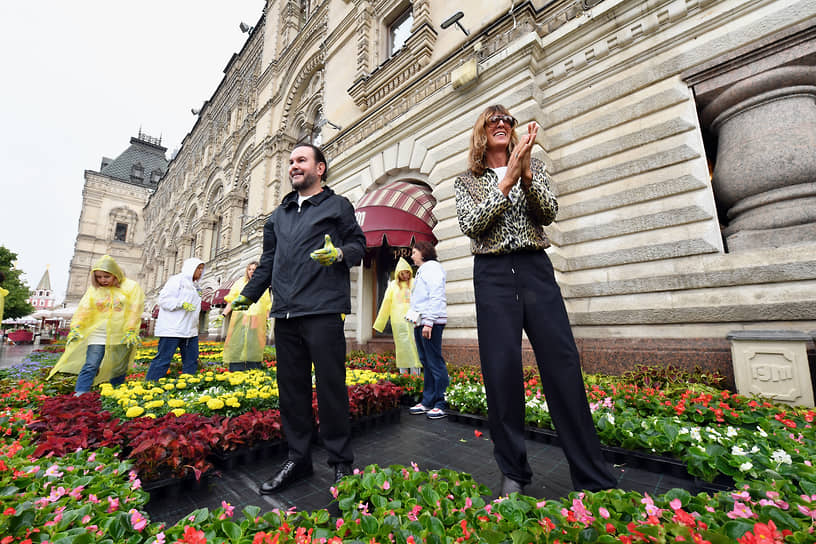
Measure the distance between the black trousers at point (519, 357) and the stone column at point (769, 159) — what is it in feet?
14.7

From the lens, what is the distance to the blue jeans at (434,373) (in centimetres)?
444

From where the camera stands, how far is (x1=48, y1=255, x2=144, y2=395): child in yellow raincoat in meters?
4.68

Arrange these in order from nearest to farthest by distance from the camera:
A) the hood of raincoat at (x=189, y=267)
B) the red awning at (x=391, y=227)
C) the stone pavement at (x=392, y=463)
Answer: the stone pavement at (x=392, y=463) < the hood of raincoat at (x=189, y=267) < the red awning at (x=391, y=227)

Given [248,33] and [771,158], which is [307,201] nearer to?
[771,158]

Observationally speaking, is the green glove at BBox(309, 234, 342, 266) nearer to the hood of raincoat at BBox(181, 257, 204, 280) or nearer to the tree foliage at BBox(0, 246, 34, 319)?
the hood of raincoat at BBox(181, 257, 204, 280)

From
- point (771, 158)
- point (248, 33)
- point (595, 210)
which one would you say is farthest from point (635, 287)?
point (248, 33)

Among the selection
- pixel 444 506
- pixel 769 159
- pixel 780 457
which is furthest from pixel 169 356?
pixel 769 159

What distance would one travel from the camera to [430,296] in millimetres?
4570

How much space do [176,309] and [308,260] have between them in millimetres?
4415

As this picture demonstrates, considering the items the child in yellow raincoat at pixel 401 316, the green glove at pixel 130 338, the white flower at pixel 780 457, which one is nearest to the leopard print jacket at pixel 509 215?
the white flower at pixel 780 457

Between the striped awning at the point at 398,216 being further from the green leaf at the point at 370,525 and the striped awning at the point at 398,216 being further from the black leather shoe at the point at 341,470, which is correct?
the green leaf at the point at 370,525

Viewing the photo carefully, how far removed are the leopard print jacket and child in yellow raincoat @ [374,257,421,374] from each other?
402 cm

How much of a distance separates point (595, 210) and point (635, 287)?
147 centimetres

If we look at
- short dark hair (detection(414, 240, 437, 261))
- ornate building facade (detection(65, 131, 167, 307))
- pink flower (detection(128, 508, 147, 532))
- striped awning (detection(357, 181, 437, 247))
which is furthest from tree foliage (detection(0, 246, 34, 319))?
pink flower (detection(128, 508, 147, 532))
